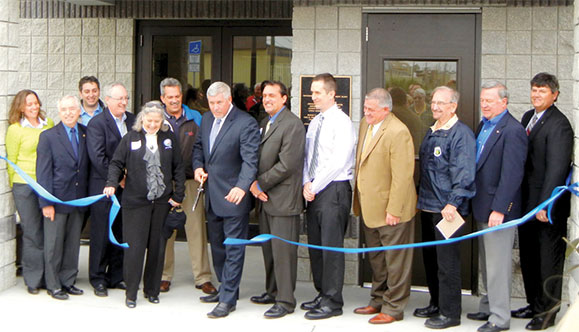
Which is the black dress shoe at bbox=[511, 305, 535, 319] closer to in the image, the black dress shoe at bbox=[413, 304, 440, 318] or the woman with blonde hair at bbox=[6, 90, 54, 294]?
the black dress shoe at bbox=[413, 304, 440, 318]

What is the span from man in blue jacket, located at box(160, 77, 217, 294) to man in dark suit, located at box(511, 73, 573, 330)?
114 inches

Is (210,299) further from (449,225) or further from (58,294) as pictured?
(449,225)

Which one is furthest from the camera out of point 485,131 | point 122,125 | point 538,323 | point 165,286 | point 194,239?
point 194,239

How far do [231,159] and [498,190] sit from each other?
2.23 metres

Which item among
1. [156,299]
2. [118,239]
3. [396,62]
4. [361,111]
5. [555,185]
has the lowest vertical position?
[156,299]

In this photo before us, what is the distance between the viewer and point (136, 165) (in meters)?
6.58

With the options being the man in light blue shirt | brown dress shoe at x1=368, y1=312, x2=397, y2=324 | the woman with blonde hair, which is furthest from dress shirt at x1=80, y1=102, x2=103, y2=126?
brown dress shoe at x1=368, y1=312, x2=397, y2=324

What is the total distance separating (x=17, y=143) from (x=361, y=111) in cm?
326

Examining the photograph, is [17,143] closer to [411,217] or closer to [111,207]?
[111,207]

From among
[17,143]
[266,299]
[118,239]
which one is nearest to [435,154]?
[266,299]

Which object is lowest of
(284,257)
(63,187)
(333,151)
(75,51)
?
(284,257)

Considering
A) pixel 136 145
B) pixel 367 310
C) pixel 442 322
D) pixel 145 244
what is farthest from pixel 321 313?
pixel 136 145

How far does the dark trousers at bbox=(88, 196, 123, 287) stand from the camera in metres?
7.09

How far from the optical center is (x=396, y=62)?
743cm
